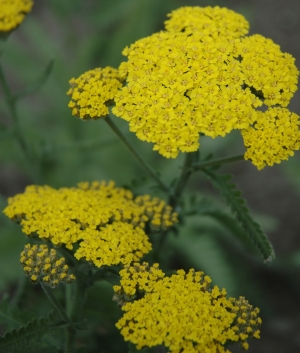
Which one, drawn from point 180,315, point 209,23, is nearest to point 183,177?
point 209,23

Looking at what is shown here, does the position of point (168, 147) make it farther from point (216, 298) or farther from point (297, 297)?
point (297, 297)

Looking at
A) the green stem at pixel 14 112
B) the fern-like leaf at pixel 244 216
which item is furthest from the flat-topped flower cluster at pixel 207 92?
the green stem at pixel 14 112

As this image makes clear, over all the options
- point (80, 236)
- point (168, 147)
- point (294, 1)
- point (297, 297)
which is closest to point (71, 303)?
point (80, 236)

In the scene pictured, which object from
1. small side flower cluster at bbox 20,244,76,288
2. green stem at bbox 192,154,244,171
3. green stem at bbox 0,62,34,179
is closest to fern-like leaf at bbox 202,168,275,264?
green stem at bbox 192,154,244,171

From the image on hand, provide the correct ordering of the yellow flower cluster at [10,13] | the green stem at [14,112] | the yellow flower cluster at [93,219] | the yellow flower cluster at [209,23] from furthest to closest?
the green stem at [14,112]
the yellow flower cluster at [10,13]
the yellow flower cluster at [209,23]
the yellow flower cluster at [93,219]

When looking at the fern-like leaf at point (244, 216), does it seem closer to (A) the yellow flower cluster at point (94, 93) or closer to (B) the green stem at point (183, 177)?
(B) the green stem at point (183, 177)
